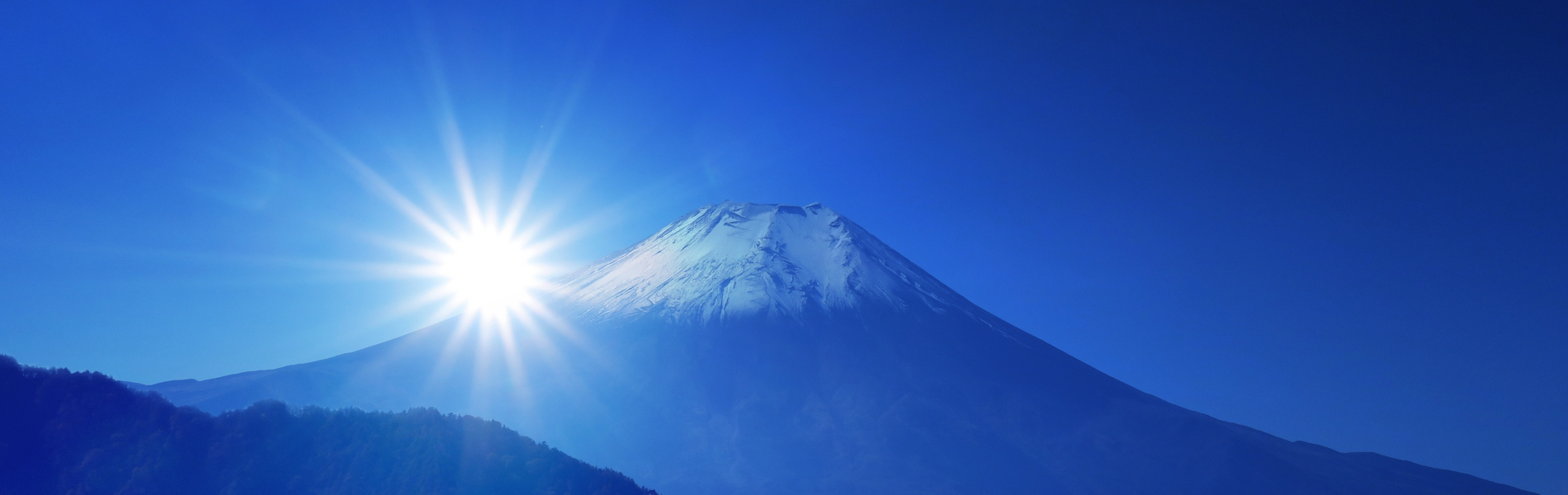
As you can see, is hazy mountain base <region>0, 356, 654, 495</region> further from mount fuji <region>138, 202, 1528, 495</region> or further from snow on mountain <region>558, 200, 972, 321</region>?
snow on mountain <region>558, 200, 972, 321</region>

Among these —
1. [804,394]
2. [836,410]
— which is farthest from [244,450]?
[804,394]

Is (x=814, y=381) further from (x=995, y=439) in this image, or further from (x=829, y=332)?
(x=995, y=439)

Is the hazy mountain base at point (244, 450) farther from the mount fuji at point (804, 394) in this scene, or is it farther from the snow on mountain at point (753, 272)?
the snow on mountain at point (753, 272)

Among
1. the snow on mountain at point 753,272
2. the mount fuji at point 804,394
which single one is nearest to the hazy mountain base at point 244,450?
the mount fuji at point 804,394

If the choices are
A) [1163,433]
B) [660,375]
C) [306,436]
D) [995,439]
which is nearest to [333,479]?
[306,436]

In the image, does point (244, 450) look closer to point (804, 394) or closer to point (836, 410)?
point (836, 410)

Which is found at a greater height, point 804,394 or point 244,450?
point 804,394

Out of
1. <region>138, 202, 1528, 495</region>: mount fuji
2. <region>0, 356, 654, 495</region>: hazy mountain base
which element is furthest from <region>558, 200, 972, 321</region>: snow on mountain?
<region>0, 356, 654, 495</region>: hazy mountain base
